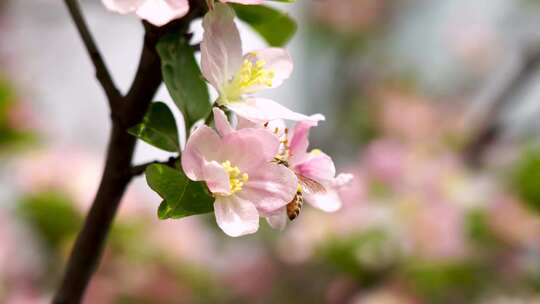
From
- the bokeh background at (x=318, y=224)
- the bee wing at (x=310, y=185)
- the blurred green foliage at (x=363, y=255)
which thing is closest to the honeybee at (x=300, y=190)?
the bee wing at (x=310, y=185)

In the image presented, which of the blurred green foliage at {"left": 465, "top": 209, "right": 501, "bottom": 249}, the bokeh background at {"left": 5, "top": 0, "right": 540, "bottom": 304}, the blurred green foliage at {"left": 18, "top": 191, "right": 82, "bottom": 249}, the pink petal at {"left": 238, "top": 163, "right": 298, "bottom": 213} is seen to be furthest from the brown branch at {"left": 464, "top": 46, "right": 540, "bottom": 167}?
the pink petal at {"left": 238, "top": 163, "right": 298, "bottom": 213}

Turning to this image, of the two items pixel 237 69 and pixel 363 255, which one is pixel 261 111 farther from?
pixel 363 255

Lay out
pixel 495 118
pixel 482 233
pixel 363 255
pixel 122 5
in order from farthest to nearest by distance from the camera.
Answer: pixel 495 118 < pixel 482 233 < pixel 363 255 < pixel 122 5

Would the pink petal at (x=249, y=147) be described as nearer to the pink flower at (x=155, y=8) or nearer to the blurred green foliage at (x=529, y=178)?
the pink flower at (x=155, y=8)

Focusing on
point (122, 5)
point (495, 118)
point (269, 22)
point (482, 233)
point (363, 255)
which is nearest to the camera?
point (122, 5)

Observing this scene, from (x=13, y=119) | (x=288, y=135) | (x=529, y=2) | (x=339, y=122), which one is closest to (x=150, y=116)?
(x=288, y=135)

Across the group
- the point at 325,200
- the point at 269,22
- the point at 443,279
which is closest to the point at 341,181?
the point at 325,200

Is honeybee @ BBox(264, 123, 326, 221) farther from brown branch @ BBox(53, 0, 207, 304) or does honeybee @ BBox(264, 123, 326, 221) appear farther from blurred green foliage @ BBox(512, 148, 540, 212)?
blurred green foliage @ BBox(512, 148, 540, 212)
